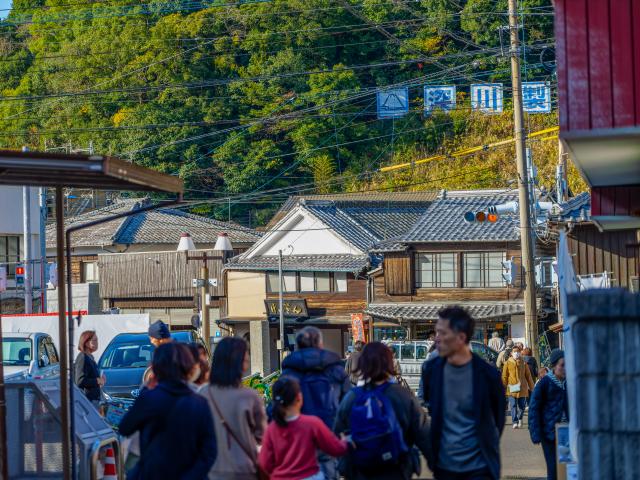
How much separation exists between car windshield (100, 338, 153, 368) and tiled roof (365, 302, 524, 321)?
67.4 ft

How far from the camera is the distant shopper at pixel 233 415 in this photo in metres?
6.38

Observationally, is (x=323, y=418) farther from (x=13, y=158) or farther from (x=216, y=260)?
(x=216, y=260)

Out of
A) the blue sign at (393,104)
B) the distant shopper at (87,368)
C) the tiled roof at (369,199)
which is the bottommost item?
the distant shopper at (87,368)

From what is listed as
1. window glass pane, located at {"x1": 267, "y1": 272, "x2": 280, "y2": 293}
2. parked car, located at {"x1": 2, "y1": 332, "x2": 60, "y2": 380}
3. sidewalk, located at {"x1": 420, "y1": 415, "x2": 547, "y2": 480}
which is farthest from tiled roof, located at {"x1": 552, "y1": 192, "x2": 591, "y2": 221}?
window glass pane, located at {"x1": 267, "y1": 272, "x2": 280, "y2": 293}

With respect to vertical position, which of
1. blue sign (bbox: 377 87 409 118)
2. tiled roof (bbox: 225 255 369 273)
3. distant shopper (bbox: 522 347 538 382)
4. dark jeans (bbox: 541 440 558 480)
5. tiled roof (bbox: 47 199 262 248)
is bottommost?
distant shopper (bbox: 522 347 538 382)

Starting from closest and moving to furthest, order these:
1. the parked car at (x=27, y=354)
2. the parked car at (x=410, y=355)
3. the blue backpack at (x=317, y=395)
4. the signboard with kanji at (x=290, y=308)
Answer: the blue backpack at (x=317, y=395)
the parked car at (x=27, y=354)
the parked car at (x=410, y=355)
the signboard with kanji at (x=290, y=308)

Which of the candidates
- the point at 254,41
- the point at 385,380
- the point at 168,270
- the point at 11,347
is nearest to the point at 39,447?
the point at 385,380

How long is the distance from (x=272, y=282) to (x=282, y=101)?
1093cm

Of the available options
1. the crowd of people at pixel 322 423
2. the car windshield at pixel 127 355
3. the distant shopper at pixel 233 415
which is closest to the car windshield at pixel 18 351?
the car windshield at pixel 127 355

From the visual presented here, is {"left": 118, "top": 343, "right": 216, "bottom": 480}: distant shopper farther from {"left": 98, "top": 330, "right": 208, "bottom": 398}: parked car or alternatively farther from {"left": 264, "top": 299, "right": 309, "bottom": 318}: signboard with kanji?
{"left": 264, "top": 299, "right": 309, "bottom": 318}: signboard with kanji

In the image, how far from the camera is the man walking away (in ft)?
20.2

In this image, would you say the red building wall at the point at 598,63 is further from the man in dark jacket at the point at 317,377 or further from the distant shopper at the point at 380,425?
the distant shopper at the point at 380,425

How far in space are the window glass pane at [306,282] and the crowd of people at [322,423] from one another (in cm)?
4349

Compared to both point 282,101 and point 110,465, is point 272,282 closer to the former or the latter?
point 282,101
